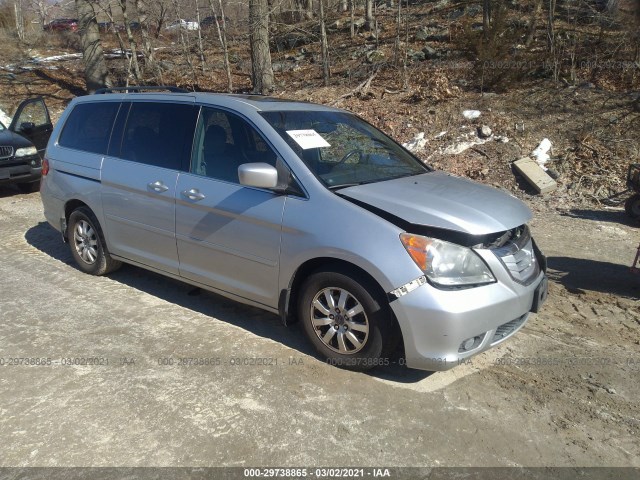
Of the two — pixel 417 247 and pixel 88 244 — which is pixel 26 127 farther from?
pixel 417 247

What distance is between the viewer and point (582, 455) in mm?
3086

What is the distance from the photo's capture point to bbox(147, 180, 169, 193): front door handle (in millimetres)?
4738

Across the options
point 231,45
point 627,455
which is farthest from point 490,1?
point 627,455

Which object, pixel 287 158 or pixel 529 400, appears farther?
pixel 287 158

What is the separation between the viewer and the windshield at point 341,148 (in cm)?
419

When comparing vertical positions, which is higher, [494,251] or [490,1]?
[490,1]

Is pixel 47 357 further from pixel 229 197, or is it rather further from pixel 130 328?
pixel 229 197

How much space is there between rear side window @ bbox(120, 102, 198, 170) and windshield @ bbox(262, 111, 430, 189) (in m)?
0.81

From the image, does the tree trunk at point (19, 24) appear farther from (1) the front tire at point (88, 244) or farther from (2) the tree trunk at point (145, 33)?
(1) the front tire at point (88, 244)

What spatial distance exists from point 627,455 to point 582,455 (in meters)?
0.25

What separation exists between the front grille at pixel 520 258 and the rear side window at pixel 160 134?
2642 mm

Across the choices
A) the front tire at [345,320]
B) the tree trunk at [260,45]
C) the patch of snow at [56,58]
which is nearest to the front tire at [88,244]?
the front tire at [345,320]

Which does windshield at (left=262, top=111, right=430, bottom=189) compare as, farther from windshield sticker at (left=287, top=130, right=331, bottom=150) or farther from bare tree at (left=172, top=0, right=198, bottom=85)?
bare tree at (left=172, top=0, right=198, bottom=85)

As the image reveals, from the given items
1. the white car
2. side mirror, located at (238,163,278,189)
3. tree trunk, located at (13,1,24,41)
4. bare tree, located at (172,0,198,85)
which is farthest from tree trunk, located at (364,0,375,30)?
tree trunk, located at (13,1,24,41)
